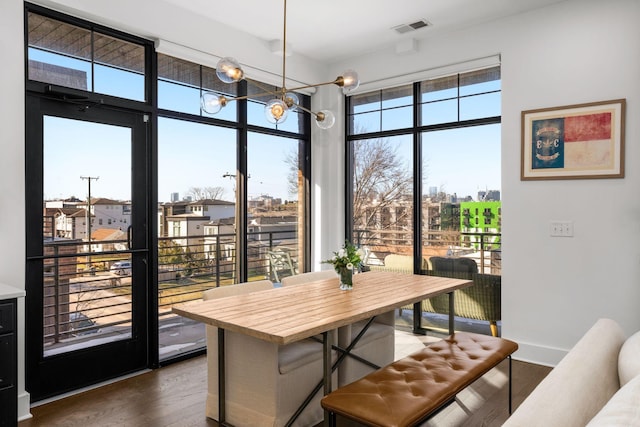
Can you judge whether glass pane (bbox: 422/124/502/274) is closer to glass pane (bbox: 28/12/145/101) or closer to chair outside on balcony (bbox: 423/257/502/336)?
chair outside on balcony (bbox: 423/257/502/336)

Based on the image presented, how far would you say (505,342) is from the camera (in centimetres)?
270

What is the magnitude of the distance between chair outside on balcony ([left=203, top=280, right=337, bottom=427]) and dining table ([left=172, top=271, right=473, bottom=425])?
7 centimetres

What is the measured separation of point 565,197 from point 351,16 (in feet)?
7.66

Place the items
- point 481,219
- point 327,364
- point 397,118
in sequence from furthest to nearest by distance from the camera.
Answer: point 397,118 < point 481,219 < point 327,364

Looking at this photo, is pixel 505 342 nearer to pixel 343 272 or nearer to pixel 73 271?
pixel 343 272

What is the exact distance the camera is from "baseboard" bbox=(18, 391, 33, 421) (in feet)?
8.97

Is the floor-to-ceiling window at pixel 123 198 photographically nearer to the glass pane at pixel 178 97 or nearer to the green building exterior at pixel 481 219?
the glass pane at pixel 178 97

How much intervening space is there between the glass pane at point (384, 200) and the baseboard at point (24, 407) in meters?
3.28

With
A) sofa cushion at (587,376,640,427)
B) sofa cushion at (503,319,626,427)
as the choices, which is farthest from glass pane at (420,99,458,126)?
sofa cushion at (587,376,640,427)

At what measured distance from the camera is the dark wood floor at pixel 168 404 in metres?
2.67

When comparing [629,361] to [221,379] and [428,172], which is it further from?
[428,172]

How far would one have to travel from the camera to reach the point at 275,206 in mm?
4773

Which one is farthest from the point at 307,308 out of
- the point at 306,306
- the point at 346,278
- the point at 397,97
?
the point at 397,97

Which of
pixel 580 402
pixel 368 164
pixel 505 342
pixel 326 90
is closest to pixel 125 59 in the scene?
pixel 326 90
